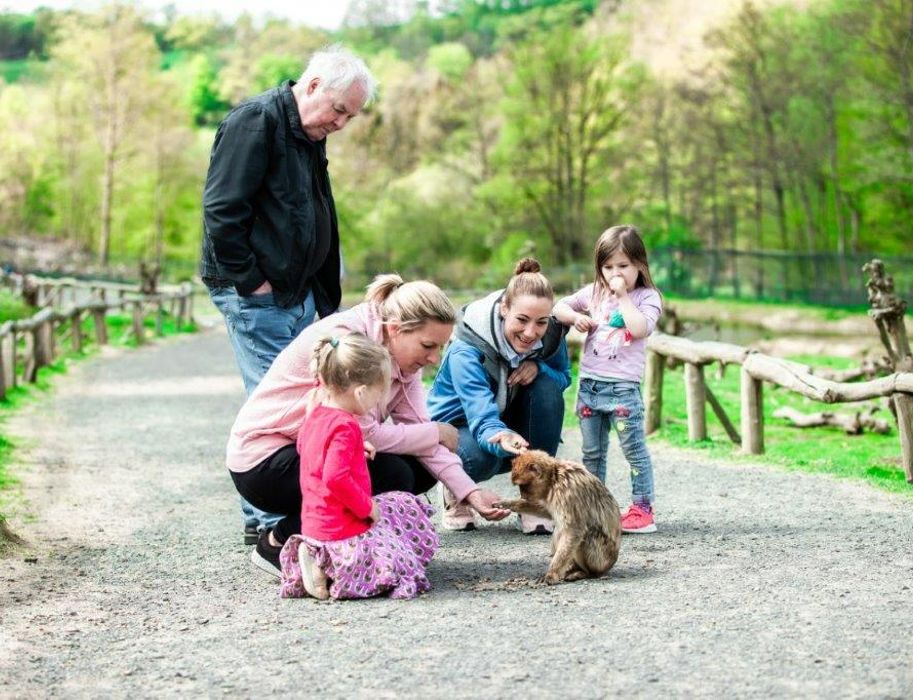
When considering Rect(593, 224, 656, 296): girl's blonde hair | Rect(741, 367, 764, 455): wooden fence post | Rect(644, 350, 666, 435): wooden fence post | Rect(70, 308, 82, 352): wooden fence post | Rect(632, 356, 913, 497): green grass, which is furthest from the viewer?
Rect(70, 308, 82, 352): wooden fence post

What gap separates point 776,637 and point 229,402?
9.65m

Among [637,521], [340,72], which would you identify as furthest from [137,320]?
[340,72]

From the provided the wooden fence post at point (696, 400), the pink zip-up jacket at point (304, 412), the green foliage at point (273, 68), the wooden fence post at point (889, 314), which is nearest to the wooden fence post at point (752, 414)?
the wooden fence post at point (696, 400)

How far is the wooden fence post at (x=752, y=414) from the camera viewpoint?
845 centimetres

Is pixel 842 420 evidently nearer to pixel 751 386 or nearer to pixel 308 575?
pixel 751 386

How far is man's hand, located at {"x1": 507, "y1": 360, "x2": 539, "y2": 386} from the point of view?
5859 millimetres

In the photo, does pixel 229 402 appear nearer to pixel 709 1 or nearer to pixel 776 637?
pixel 776 637

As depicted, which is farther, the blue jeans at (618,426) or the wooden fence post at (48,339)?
the wooden fence post at (48,339)

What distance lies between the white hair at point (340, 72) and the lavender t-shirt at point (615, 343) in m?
1.49

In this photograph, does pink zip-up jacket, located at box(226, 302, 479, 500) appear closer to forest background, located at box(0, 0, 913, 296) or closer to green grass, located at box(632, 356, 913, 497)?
green grass, located at box(632, 356, 913, 497)

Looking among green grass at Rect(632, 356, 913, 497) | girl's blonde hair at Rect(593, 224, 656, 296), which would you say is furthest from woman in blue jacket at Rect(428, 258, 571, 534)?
green grass at Rect(632, 356, 913, 497)

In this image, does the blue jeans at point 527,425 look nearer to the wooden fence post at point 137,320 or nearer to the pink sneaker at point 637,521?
the pink sneaker at point 637,521

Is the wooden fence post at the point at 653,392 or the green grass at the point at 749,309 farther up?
the wooden fence post at the point at 653,392

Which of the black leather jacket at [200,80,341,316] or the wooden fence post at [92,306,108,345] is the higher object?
the black leather jacket at [200,80,341,316]
